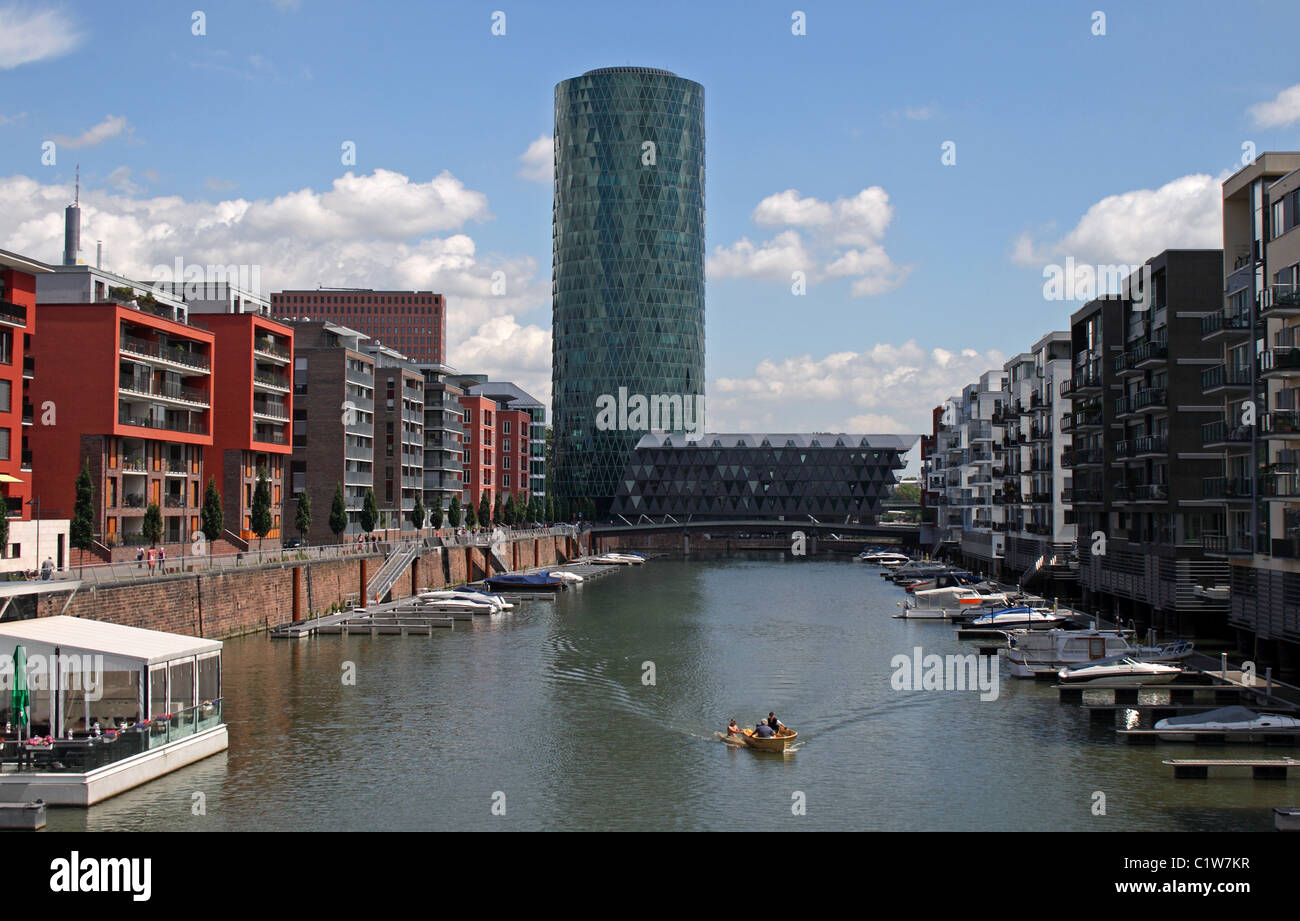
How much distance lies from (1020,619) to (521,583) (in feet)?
167

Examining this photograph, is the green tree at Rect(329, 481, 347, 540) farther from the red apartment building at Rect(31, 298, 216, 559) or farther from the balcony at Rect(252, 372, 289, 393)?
the red apartment building at Rect(31, 298, 216, 559)

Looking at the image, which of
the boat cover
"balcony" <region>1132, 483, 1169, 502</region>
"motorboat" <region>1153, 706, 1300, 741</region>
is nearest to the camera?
"motorboat" <region>1153, 706, 1300, 741</region>

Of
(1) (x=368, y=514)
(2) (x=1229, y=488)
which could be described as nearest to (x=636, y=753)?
(2) (x=1229, y=488)

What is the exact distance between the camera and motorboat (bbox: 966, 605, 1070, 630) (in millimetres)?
78875

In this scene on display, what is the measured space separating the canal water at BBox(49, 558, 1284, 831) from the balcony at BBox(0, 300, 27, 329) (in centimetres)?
2225

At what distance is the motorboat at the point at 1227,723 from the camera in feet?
138

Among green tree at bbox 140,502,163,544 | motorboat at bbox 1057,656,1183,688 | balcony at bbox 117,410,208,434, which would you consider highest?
balcony at bbox 117,410,208,434

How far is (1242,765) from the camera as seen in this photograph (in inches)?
1492

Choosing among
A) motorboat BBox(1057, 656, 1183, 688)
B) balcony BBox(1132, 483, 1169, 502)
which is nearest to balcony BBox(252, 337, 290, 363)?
balcony BBox(1132, 483, 1169, 502)

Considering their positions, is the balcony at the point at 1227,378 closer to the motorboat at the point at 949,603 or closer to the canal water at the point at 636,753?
the canal water at the point at 636,753

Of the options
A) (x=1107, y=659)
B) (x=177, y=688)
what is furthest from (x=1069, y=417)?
(x=177, y=688)

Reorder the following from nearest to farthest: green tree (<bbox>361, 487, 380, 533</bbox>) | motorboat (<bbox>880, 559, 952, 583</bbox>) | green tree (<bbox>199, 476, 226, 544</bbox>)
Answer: green tree (<bbox>199, 476, 226, 544</bbox>) < green tree (<bbox>361, 487, 380, 533</bbox>) < motorboat (<bbox>880, 559, 952, 583</bbox>)
